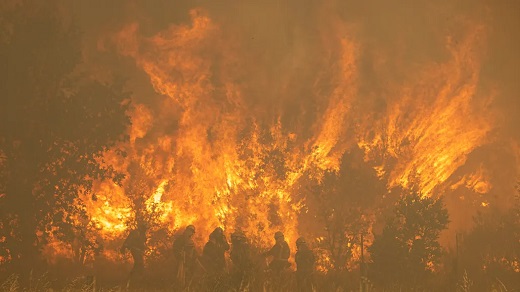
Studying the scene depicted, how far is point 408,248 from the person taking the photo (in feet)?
58.2

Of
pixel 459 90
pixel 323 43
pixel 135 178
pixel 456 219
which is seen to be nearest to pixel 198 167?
pixel 135 178

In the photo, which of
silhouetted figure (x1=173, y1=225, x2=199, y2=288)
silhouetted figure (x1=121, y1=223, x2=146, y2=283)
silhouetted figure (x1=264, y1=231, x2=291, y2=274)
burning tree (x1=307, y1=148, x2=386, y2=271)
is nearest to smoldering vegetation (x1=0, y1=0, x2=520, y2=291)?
burning tree (x1=307, y1=148, x2=386, y2=271)

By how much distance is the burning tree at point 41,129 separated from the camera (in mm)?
17484

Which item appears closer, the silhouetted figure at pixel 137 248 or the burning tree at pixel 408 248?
the burning tree at pixel 408 248

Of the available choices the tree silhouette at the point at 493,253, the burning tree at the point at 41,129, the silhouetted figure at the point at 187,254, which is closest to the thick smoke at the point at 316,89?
the tree silhouette at the point at 493,253

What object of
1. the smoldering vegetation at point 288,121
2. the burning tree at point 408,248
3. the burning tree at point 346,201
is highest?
the smoldering vegetation at point 288,121

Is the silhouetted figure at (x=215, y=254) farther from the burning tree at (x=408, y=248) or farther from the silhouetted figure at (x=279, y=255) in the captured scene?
the burning tree at (x=408, y=248)

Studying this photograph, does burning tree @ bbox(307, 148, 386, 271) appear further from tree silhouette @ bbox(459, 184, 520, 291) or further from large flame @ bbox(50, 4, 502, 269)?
large flame @ bbox(50, 4, 502, 269)

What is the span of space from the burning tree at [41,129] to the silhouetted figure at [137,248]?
2.06 m

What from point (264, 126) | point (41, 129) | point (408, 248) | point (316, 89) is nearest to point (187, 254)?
point (41, 129)

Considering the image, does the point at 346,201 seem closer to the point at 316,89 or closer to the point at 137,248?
the point at 137,248

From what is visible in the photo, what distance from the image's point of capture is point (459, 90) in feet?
127

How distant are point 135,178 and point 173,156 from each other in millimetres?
3529

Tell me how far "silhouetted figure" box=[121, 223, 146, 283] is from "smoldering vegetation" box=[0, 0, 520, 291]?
732mm
